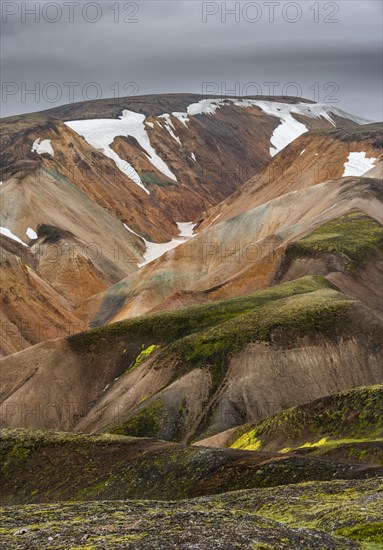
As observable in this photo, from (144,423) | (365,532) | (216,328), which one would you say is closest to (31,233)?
(216,328)

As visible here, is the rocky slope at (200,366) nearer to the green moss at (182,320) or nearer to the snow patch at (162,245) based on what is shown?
the green moss at (182,320)

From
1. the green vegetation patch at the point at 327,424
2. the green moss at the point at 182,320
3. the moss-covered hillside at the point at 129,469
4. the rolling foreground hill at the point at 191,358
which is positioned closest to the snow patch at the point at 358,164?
the rolling foreground hill at the point at 191,358

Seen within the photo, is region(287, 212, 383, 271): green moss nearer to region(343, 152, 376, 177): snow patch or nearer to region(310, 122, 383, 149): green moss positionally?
region(343, 152, 376, 177): snow patch

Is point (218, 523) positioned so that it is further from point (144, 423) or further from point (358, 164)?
point (358, 164)

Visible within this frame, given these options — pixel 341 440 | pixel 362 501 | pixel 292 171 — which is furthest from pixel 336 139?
pixel 362 501

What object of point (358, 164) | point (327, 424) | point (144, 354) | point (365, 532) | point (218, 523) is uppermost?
point (358, 164)

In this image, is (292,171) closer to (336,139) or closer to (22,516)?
(336,139)
